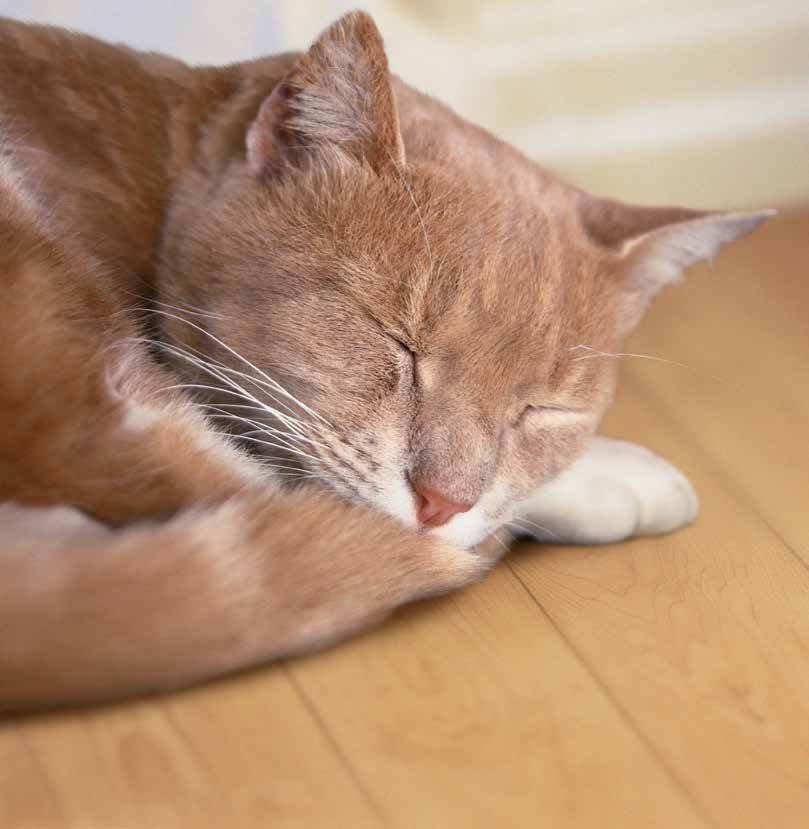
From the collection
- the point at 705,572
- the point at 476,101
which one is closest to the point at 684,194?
the point at 476,101

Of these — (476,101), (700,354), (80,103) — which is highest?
(80,103)

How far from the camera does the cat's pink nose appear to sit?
160cm

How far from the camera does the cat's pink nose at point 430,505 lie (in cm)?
160

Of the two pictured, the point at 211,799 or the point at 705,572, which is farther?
the point at 705,572

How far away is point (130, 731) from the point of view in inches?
55.0

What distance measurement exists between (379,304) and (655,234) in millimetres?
479

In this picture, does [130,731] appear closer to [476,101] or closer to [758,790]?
[758,790]

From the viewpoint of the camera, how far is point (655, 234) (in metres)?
1.89

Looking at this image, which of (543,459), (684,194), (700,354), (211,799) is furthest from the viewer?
(684,194)

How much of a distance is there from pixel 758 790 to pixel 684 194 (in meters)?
1.88

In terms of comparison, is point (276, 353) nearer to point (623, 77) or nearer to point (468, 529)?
point (468, 529)

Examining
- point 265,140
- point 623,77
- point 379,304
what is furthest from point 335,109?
point 623,77

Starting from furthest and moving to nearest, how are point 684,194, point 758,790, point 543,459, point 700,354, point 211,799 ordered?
1. point 684,194
2. point 700,354
3. point 543,459
4. point 758,790
5. point 211,799

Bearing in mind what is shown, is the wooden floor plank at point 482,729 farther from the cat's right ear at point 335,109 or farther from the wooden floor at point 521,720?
the cat's right ear at point 335,109
